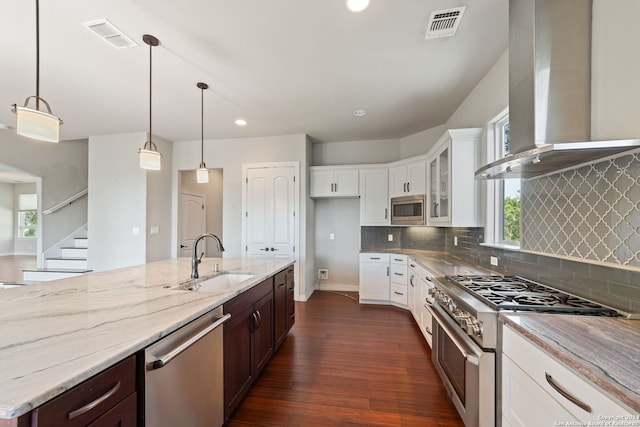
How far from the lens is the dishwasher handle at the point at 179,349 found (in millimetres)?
1042

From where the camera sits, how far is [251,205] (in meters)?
4.58

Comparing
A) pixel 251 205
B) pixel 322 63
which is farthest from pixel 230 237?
pixel 322 63

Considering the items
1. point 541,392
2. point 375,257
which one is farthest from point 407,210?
point 541,392

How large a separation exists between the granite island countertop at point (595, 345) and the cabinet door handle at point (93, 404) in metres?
1.52

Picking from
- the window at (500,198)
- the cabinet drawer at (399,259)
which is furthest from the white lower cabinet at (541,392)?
the cabinet drawer at (399,259)

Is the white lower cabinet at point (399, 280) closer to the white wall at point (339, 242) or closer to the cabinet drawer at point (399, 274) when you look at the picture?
the cabinet drawer at point (399, 274)

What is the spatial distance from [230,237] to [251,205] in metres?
0.76

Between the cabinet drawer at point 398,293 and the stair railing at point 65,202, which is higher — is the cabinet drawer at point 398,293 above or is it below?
below

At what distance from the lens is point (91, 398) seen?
815 millimetres

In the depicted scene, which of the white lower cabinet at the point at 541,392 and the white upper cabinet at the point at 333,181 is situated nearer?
the white lower cabinet at the point at 541,392

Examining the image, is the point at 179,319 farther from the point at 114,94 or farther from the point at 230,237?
the point at 230,237

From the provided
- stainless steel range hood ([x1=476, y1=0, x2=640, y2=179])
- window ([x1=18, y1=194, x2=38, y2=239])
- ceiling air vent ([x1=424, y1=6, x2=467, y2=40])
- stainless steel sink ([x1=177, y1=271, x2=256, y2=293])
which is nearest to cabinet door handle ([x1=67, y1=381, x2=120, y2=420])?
stainless steel sink ([x1=177, y1=271, x2=256, y2=293])

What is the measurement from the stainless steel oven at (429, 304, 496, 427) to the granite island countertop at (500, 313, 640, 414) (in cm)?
29

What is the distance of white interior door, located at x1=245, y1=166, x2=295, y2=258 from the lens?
443cm
